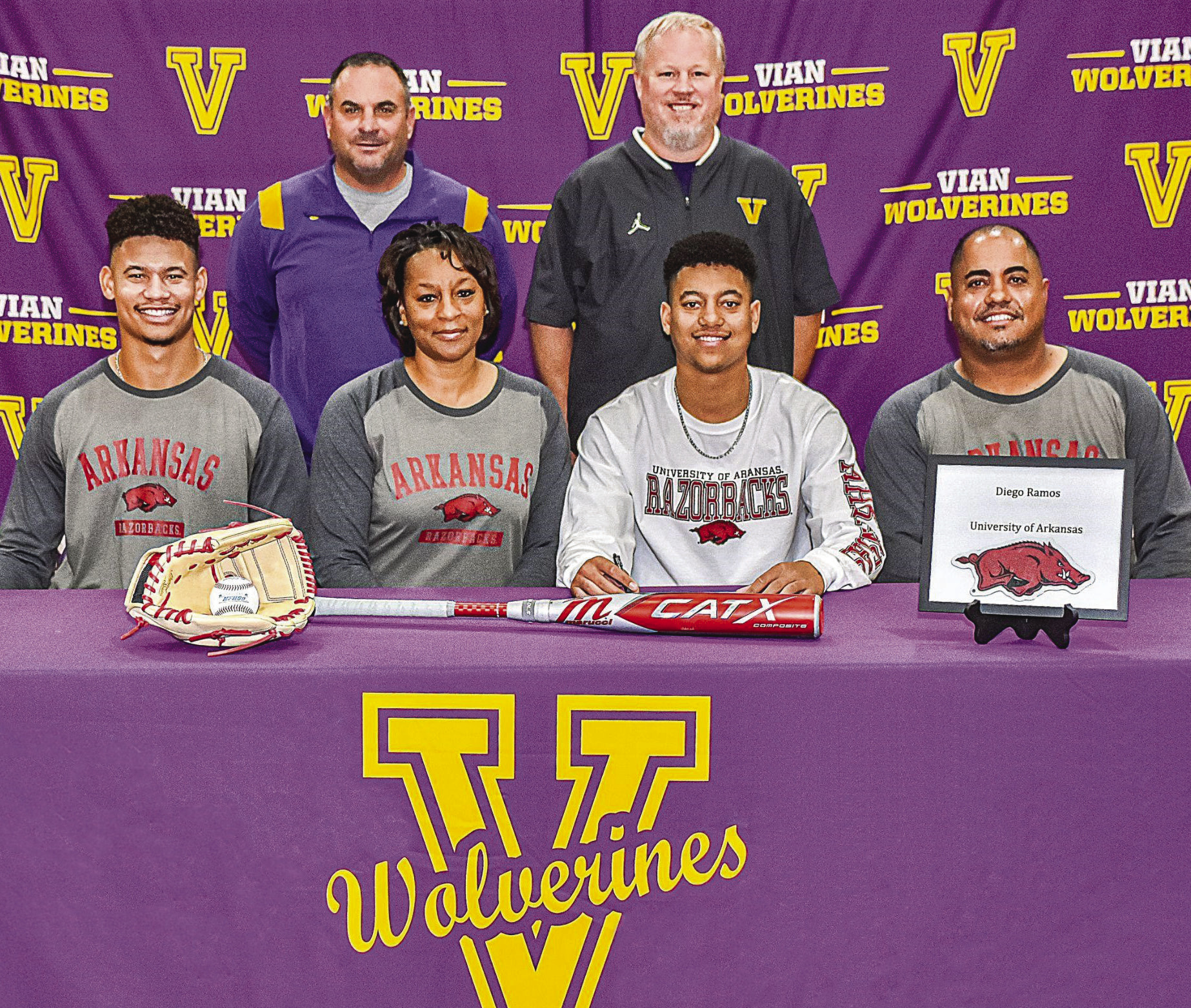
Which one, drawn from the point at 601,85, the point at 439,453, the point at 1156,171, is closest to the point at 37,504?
the point at 439,453

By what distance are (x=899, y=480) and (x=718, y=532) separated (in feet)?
1.62

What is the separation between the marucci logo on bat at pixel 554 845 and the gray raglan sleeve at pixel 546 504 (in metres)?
0.97

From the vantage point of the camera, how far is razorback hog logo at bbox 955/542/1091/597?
4.86 ft

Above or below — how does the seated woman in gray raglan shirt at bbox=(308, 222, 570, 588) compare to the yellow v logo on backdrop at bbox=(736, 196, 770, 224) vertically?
below

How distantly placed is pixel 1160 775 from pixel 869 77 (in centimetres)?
250

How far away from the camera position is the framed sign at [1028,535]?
4.83 ft

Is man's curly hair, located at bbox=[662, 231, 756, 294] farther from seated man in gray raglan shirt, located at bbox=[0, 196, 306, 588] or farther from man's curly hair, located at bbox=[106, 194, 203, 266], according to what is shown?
man's curly hair, located at bbox=[106, 194, 203, 266]

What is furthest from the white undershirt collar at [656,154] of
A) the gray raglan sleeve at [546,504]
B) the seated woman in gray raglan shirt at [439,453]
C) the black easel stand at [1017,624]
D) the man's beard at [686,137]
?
the black easel stand at [1017,624]

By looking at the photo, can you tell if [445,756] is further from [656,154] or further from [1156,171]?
[1156,171]

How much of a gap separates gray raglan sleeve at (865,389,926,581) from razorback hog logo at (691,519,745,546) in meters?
0.37

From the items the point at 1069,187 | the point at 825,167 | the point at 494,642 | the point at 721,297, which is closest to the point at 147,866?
the point at 494,642

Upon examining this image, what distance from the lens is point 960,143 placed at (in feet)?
10.9

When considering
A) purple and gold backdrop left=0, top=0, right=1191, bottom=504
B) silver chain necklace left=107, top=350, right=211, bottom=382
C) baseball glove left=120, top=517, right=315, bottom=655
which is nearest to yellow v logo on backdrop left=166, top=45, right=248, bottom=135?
purple and gold backdrop left=0, top=0, right=1191, bottom=504

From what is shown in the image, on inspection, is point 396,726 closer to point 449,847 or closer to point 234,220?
point 449,847
